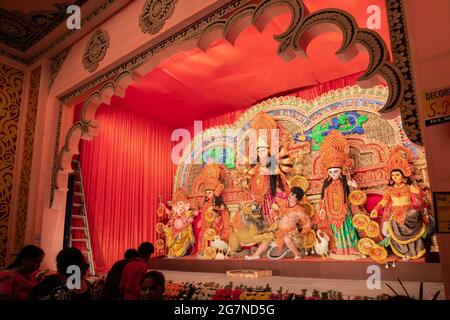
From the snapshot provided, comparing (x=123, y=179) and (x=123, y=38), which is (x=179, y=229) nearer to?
(x=123, y=179)

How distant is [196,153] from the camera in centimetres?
657

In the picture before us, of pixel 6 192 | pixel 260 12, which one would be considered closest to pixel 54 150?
pixel 6 192

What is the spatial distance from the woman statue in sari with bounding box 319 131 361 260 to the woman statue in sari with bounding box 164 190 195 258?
90.5 inches

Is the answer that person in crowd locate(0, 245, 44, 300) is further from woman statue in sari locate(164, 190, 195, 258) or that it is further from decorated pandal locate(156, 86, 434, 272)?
woman statue in sari locate(164, 190, 195, 258)

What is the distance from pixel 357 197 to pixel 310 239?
0.81 metres

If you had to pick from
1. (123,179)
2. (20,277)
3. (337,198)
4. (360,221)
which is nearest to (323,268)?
(360,221)

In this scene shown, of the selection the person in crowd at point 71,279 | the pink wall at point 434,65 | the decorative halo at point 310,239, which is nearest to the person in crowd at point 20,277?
the person in crowd at point 71,279

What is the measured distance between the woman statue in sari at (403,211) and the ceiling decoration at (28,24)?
4367 mm

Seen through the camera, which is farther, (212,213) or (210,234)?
(212,213)

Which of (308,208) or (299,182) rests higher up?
(299,182)

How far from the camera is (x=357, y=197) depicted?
4270 millimetres

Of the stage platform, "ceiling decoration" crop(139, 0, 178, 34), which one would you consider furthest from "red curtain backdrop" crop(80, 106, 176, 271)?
"ceiling decoration" crop(139, 0, 178, 34)

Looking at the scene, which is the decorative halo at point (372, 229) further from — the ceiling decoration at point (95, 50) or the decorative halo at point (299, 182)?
the ceiling decoration at point (95, 50)

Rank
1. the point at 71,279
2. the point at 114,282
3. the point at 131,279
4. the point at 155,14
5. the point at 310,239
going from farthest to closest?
the point at 310,239 < the point at 155,14 < the point at 114,282 < the point at 131,279 < the point at 71,279
